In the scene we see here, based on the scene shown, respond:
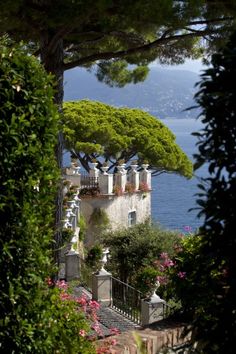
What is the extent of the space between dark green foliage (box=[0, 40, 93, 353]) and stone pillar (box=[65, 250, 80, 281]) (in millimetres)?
11732

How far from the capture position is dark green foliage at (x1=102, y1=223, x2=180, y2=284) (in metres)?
19.2

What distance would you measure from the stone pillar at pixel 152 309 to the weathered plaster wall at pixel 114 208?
33.8 ft

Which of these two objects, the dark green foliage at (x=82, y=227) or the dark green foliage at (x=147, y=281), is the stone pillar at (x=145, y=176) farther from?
the dark green foliage at (x=147, y=281)

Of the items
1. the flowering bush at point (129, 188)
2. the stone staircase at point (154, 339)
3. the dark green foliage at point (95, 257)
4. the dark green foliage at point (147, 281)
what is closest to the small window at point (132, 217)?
the flowering bush at point (129, 188)

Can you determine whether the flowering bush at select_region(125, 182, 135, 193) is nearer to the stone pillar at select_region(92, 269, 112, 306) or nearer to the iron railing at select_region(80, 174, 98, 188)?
the iron railing at select_region(80, 174, 98, 188)

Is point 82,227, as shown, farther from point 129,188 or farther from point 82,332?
point 82,332

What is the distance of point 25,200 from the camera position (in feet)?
13.9

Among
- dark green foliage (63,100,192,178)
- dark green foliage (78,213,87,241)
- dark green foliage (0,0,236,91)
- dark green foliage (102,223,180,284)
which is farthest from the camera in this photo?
dark green foliage (63,100,192,178)

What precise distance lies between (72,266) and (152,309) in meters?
4.83

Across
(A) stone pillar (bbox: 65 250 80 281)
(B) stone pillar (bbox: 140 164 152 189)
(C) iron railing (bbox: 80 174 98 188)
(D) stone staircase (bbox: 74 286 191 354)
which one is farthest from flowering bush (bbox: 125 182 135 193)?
(D) stone staircase (bbox: 74 286 191 354)

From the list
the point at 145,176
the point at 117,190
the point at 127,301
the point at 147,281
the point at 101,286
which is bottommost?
the point at 127,301

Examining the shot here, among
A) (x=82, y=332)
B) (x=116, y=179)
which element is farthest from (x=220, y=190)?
(x=116, y=179)

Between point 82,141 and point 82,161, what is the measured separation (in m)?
1.82

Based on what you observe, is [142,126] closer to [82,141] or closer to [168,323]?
Answer: [82,141]
